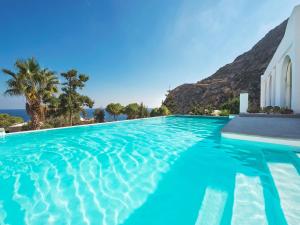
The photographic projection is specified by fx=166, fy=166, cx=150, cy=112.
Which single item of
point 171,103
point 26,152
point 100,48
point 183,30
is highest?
point 183,30

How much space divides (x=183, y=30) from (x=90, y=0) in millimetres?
8069

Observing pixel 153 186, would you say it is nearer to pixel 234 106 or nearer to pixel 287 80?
pixel 287 80

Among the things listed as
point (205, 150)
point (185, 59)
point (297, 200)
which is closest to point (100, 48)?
point (185, 59)

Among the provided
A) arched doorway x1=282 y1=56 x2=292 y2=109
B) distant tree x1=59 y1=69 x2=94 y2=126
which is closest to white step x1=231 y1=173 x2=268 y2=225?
arched doorway x1=282 y1=56 x2=292 y2=109

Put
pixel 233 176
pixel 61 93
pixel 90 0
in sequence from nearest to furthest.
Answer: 1. pixel 233 176
2. pixel 90 0
3. pixel 61 93

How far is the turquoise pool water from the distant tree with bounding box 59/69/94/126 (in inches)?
299

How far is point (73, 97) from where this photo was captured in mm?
13742

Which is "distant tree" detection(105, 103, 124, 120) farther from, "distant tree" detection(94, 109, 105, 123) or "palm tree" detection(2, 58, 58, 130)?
"palm tree" detection(2, 58, 58, 130)

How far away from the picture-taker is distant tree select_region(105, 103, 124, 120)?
1598 cm

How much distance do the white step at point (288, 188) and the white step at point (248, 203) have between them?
0.28 meters

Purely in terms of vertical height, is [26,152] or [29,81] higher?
[29,81]

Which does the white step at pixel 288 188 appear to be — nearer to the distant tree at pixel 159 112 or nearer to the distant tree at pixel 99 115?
the distant tree at pixel 99 115

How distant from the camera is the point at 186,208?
2.66m

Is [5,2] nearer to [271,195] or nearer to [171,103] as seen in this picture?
[271,195]
